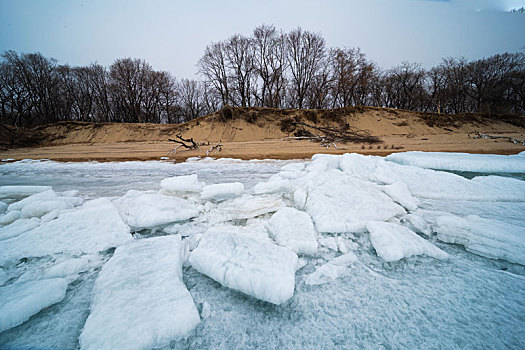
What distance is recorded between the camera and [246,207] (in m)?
1.78

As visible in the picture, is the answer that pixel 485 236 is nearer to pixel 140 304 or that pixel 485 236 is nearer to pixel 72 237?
pixel 140 304

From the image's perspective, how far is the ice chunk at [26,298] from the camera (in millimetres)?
730

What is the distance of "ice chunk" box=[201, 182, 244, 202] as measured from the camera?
207cm

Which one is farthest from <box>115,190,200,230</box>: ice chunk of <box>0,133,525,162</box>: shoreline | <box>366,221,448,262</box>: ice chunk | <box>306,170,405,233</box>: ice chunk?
<box>0,133,525,162</box>: shoreline

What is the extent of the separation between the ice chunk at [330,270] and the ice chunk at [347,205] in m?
0.25

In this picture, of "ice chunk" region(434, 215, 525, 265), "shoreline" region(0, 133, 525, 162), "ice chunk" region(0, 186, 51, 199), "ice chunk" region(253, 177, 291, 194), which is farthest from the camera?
"shoreline" region(0, 133, 525, 162)

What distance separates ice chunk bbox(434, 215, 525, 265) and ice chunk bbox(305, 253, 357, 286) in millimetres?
721

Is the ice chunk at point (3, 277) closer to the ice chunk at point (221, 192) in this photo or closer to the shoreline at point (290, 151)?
the ice chunk at point (221, 192)

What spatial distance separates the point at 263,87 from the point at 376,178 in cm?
1946

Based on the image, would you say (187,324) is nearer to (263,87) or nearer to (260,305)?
(260,305)

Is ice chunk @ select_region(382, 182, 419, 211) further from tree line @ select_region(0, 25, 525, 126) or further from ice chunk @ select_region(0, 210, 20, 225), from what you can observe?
tree line @ select_region(0, 25, 525, 126)

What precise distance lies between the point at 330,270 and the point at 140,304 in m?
0.90

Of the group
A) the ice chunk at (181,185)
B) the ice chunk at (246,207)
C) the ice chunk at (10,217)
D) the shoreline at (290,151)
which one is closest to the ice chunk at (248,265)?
the ice chunk at (246,207)

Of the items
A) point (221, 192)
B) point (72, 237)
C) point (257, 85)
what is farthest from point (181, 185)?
point (257, 85)
